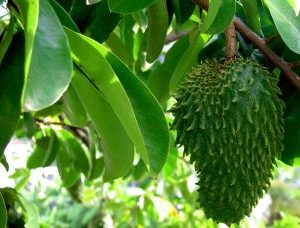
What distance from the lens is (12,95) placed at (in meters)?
1.02

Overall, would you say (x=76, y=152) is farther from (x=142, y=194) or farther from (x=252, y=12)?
(x=252, y=12)

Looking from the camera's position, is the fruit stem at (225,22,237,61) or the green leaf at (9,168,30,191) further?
the green leaf at (9,168,30,191)

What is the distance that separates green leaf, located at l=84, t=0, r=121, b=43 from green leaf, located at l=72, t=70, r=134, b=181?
1.09ft

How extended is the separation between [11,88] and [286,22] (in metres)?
0.61

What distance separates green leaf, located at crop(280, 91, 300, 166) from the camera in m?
1.58

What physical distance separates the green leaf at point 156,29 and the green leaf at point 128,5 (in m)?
0.37

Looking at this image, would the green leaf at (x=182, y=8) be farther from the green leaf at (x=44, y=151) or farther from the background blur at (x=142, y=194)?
the green leaf at (x=44, y=151)

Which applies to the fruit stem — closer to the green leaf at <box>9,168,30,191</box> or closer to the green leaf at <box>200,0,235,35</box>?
the green leaf at <box>200,0,235,35</box>

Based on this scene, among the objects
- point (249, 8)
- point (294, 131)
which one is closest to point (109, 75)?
point (249, 8)

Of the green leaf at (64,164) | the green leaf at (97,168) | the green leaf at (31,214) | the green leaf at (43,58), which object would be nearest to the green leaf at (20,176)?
the green leaf at (64,164)

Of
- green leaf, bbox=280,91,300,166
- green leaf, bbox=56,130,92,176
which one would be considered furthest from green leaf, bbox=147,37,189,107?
green leaf, bbox=56,130,92,176

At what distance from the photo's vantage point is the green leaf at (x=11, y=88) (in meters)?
1.02

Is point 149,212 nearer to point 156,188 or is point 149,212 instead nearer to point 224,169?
point 156,188

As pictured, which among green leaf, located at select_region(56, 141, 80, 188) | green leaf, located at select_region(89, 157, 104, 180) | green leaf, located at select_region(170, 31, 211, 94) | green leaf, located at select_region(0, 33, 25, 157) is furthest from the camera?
green leaf, located at select_region(56, 141, 80, 188)
